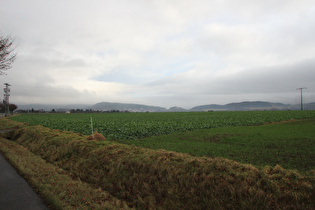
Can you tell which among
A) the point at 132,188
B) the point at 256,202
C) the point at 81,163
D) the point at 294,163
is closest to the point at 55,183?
the point at 81,163

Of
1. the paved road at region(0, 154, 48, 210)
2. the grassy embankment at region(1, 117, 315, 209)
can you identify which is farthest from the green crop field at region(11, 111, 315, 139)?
the paved road at region(0, 154, 48, 210)

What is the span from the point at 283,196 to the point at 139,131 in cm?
1588

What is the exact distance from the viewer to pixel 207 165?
554cm

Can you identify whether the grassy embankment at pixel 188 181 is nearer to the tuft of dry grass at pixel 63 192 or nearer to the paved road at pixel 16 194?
the tuft of dry grass at pixel 63 192

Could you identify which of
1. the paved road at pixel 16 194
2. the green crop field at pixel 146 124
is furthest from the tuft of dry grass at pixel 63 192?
the green crop field at pixel 146 124

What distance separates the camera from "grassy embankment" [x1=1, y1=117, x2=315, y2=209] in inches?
162

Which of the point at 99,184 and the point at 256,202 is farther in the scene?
the point at 99,184

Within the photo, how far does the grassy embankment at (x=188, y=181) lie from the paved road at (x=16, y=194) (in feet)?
6.10

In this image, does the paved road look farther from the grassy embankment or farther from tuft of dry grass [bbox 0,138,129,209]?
the grassy embankment

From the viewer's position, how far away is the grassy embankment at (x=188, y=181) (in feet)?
13.5

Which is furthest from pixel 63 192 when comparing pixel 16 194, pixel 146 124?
pixel 146 124

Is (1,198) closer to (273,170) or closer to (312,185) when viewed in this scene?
(273,170)

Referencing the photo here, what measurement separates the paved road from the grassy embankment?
73.2 inches

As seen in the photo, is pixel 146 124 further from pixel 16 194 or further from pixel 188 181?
pixel 188 181
